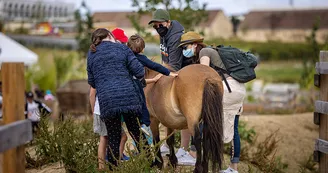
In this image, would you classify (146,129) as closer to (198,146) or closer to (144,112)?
(144,112)

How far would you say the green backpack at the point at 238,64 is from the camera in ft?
22.8

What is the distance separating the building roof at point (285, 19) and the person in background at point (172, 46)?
206ft

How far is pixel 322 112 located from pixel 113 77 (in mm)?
2923

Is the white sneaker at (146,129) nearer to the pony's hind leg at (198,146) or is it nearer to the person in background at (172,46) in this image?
the pony's hind leg at (198,146)

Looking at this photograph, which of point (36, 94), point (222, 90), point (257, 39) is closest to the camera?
point (222, 90)

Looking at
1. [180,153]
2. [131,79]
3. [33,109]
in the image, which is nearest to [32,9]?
[33,109]

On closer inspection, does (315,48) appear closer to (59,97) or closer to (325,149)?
(59,97)

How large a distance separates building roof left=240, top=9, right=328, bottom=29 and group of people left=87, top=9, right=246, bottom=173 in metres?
63.2

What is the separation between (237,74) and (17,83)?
9.16ft

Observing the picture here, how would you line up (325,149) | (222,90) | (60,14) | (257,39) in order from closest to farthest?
1. (222,90)
2. (325,149)
3. (257,39)
4. (60,14)

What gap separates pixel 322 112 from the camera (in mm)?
7742

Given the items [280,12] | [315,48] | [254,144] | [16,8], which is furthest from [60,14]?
[254,144]

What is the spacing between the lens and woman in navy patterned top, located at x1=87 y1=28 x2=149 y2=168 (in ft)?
20.2

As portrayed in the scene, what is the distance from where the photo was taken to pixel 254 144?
1092 cm
